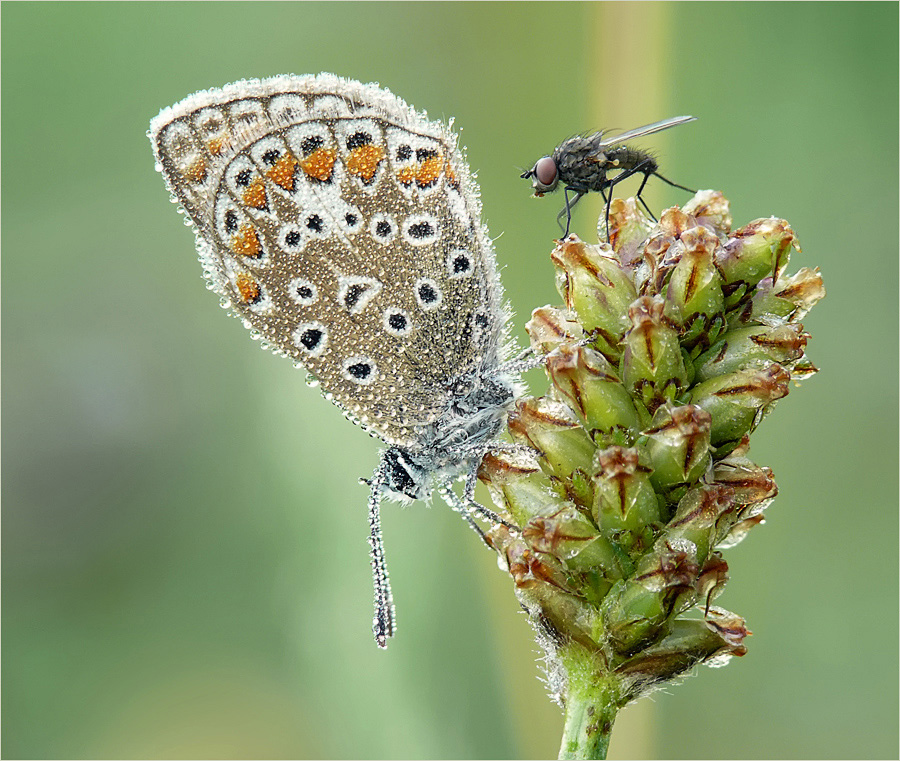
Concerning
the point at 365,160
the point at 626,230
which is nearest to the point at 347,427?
the point at 365,160

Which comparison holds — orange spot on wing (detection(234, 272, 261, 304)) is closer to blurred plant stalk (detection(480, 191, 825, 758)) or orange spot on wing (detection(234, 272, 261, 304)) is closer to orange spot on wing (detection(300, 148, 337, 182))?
orange spot on wing (detection(300, 148, 337, 182))

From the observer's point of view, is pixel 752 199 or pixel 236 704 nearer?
pixel 236 704

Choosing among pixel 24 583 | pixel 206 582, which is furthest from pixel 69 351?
pixel 206 582

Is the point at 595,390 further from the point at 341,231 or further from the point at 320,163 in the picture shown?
the point at 320,163

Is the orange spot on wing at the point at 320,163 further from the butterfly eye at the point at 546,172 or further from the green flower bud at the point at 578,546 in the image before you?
the green flower bud at the point at 578,546

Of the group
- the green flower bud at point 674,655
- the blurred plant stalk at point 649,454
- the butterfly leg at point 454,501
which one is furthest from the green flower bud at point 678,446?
the butterfly leg at point 454,501

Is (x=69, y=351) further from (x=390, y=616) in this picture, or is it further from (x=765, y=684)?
(x=765, y=684)

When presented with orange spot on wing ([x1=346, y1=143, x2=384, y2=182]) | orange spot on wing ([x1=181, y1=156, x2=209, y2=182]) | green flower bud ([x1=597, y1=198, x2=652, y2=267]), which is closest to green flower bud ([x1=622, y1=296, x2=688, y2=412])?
green flower bud ([x1=597, y1=198, x2=652, y2=267])
